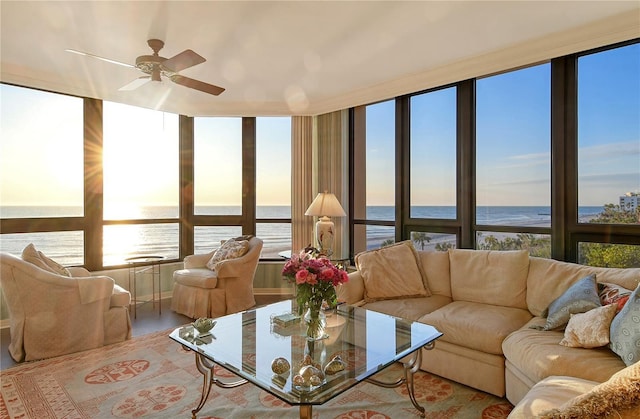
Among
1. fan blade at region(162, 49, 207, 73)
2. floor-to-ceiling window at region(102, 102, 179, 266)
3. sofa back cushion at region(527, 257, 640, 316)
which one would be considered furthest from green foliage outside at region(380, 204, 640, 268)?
floor-to-ceiling window at region(102, 102, 179, 266)

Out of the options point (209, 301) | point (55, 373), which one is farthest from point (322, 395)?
point (209, 301)

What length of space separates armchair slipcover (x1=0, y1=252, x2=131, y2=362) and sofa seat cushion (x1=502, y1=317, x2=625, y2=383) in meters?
3.44

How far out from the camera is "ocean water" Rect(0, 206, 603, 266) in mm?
3768

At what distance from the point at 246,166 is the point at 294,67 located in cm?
205

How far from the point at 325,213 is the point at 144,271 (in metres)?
2.71

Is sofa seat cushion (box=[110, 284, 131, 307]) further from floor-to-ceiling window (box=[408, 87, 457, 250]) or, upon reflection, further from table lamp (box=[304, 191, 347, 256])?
A: floor-to-ceiling window (box=[408, 87, 457, 250])

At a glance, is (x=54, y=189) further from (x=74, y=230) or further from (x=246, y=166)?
(x=246, y=166)

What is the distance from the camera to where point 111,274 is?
15.4 feet

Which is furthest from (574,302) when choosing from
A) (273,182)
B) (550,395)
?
(273,182)

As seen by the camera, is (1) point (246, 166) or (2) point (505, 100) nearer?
(2) point (505, 100)

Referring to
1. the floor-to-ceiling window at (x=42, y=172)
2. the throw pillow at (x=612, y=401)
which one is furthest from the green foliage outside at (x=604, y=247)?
the floor-to-ceiling window at (x=42, y=172)

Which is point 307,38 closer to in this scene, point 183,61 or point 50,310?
point 183,61

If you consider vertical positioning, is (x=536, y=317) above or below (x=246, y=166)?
below

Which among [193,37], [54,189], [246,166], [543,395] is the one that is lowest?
[543,395]
